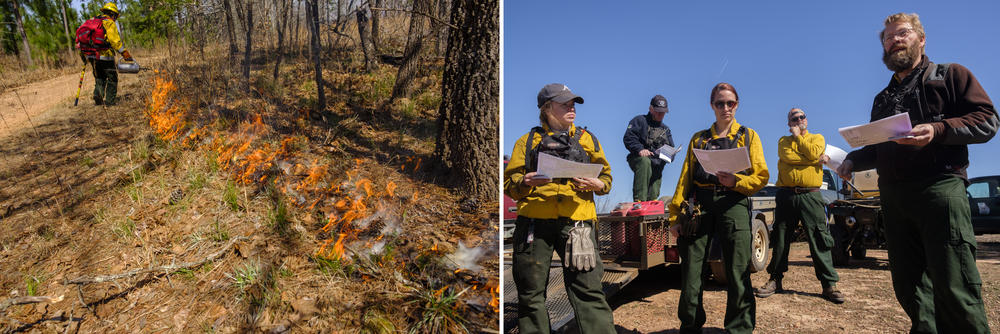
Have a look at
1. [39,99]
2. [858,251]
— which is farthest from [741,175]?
[39,99]

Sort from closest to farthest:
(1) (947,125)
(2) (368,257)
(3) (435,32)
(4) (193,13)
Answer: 1. (1) (947,125)
2. (2) (368,257)
3. (3) (435,32)
4. (4) (193,13)

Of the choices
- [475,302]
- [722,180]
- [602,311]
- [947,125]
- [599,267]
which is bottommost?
[475,302]

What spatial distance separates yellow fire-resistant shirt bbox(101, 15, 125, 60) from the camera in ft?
32.6

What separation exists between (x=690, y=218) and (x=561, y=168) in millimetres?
1237

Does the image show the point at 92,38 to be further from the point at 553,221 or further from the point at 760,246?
the point at 760,246

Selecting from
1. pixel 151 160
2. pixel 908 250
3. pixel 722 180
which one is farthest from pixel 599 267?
pixel 151 160

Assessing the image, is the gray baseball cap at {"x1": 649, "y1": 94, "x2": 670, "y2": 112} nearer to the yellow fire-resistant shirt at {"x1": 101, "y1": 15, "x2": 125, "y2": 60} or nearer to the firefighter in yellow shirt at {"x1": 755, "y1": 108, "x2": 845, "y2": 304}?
the firefighter in yellow shirt at {"x1": 755, "y1": 108, "x2": 845, "y2": 304}

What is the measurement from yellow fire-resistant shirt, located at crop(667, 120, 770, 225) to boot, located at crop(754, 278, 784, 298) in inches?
93.8

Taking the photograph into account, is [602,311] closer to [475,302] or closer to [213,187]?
[475,302]

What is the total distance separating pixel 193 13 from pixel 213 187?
5408 mm

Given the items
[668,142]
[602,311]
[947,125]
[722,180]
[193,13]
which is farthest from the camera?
[193,13]

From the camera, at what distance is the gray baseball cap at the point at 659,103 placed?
687cm

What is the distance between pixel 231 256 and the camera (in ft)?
14.8

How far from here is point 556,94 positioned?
321cm
